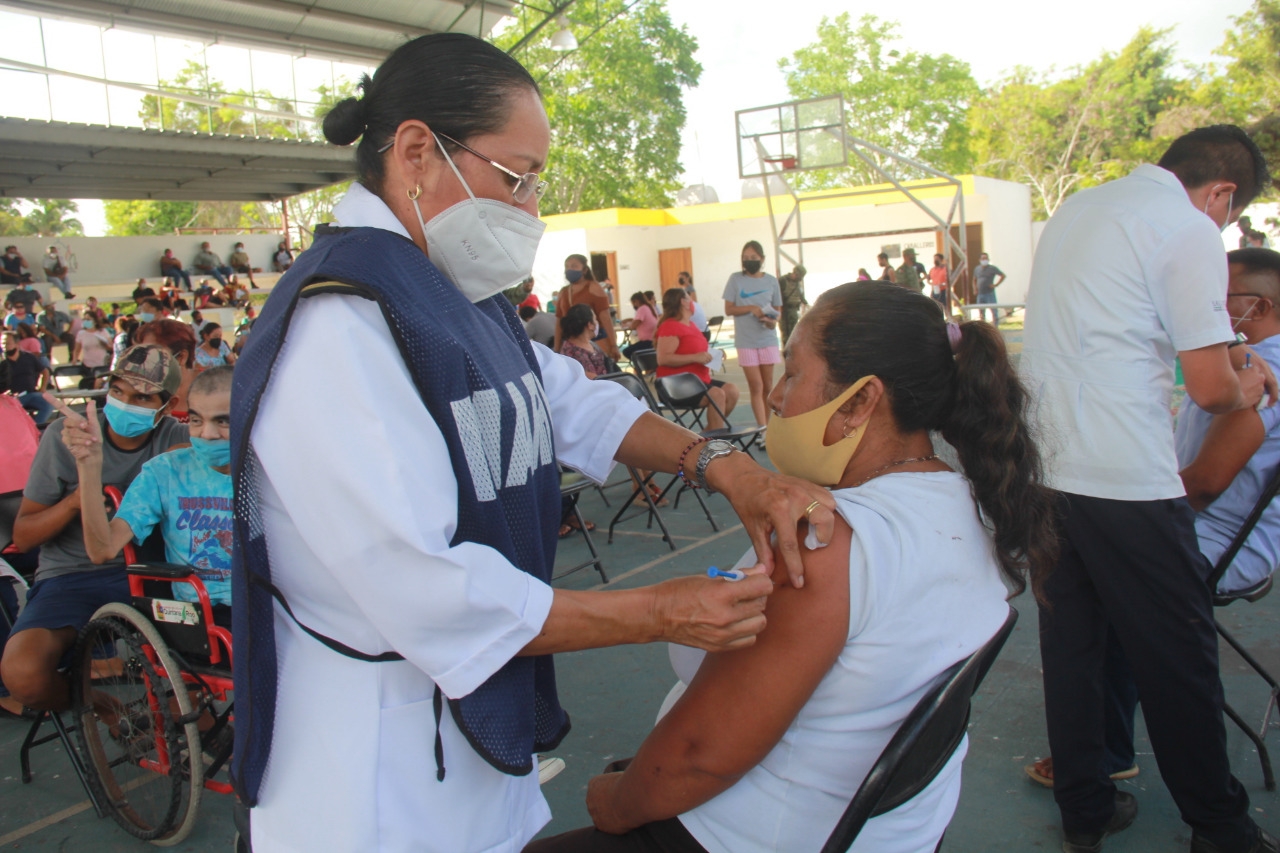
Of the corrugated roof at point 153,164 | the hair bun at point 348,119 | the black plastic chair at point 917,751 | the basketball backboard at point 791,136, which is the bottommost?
the black plastic chair at point 917,751

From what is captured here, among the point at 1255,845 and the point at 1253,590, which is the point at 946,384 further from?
the point at 1253,590

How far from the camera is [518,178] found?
1.23 meters

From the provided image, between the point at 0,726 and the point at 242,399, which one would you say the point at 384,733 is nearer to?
the point at 242,399

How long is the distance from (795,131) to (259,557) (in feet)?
52.7

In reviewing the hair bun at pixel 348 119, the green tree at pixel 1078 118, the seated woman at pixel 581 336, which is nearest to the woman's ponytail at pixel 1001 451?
the hair bun at pixel 348 119

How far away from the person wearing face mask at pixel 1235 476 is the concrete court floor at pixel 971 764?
16 cm

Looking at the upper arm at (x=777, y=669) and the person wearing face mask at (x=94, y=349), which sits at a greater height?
the person wearing face mask at (x=94, y=349)

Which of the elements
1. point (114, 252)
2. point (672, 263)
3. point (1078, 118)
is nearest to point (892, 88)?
point (1078, 118)

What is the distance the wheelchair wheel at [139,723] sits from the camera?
2.49 m

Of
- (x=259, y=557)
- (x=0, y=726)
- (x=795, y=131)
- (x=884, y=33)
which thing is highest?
(x=884, y=33)

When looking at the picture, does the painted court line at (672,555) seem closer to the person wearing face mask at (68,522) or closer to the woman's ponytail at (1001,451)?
the person wearing face mask at (68,522)

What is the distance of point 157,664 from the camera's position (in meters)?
2.55

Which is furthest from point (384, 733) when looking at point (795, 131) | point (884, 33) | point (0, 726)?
point (884, 33)

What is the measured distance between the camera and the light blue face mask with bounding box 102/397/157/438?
3.05 metres
